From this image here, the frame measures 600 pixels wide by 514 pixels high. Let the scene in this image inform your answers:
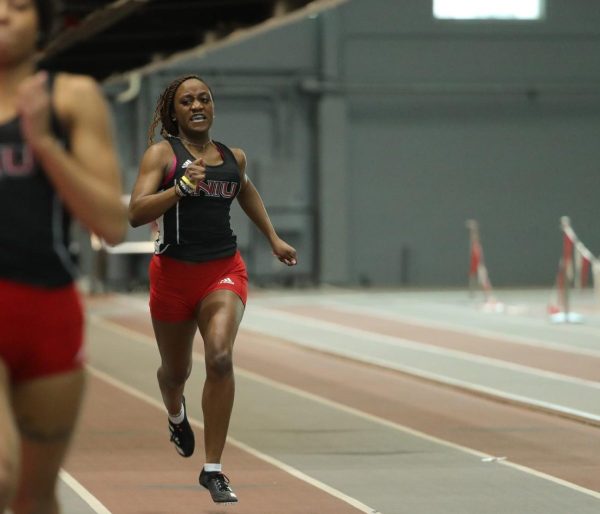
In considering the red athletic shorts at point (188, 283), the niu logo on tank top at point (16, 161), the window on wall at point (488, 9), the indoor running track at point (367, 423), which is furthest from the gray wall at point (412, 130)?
the niu logo on tank top at point (16, 161)

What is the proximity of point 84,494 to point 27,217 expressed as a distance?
13.8 feet

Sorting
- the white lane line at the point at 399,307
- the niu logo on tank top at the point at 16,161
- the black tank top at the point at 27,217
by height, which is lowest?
the white lane line at the point at 399,307

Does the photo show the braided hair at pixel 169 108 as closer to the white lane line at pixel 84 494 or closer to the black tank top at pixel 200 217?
the black tank top at pixel 200 217

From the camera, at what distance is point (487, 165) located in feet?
103

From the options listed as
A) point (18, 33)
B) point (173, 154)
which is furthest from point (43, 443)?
point (173, 154)

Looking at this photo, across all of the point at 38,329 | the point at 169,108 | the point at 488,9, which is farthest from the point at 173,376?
the point at 488,9

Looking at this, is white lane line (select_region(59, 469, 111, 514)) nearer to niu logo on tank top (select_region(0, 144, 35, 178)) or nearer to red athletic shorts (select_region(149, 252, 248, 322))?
red athletic shorts (select_region(149, 252, 248, 322))

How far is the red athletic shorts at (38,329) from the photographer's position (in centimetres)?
399

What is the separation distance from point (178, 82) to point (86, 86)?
4.00m

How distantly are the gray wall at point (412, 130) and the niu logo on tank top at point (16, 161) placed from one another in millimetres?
26498

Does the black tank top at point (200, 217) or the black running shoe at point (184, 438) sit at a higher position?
the black tank top at point (200, 217)

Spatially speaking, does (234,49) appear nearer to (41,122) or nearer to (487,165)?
(487,165)

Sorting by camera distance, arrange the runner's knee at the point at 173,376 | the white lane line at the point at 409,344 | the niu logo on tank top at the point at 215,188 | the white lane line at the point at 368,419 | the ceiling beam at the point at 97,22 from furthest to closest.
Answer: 1. the ceiling beam at the point at 97,22
2. the white lane line at the point at 409,344
3. the white lane line at the point at 368,419
4. the runner's knee at the point at 173,376
5. the niu logo on tank top at the point at 215,188

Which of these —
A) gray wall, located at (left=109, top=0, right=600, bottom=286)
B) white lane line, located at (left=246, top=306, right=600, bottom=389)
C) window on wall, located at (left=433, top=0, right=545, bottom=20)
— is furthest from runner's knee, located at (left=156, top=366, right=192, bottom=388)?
window on wall, located at (left=433, top=0, right=545, bottom=20)
